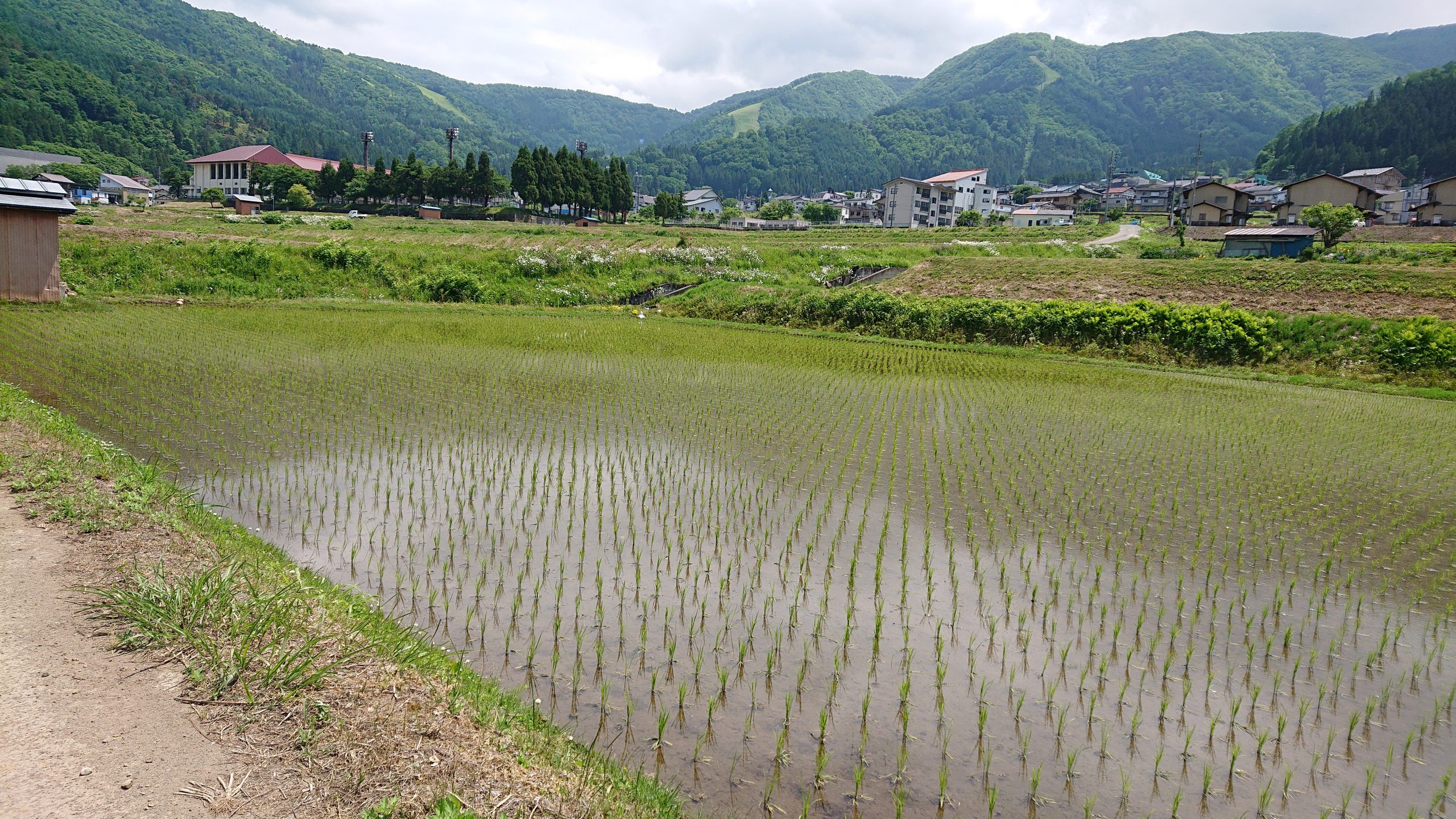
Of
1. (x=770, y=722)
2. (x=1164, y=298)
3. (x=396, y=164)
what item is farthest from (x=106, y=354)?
(x=396, y=164)

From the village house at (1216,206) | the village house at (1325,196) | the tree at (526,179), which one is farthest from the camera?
the village house at (1216,206)

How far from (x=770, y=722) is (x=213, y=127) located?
13988 cm

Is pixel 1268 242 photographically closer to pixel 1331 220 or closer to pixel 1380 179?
pixel 1331 220

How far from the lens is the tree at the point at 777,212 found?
285 ft

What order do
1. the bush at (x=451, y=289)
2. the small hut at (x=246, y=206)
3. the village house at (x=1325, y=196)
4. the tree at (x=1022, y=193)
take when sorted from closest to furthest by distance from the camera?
the bush at (x=451, y=289) < the small hut at (x=246, y=206) < the village house at (x=1325, y=196) < the tree at (x=1022, y=193)

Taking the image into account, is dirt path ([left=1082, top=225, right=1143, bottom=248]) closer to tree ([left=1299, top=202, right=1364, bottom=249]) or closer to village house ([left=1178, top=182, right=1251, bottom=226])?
village house ([left=1178, top=182, right=1251, bottom=226])

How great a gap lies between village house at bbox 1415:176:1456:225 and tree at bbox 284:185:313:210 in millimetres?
74665

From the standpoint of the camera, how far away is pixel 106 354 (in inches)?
549

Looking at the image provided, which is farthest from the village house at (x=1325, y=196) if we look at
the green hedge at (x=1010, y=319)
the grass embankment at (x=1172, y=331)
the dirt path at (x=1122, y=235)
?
the green hedge at (x=1010, y=319)

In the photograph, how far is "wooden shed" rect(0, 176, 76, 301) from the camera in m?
19.6

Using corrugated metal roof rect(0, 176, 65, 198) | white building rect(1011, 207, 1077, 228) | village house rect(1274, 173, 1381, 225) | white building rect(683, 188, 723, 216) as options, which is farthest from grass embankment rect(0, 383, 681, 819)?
white building rect(683, 188, 723, 216)

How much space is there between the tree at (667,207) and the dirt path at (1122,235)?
33391 millimetres

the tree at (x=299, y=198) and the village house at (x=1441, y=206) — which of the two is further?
the tree at (x=299, y=198)

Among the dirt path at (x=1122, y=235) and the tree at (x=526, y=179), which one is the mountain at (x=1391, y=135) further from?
the tree at (x=526, y=179)
